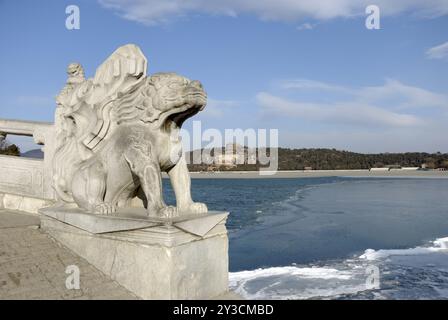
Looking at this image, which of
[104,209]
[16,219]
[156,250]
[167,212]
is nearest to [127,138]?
[104,209]

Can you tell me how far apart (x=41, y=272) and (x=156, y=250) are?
1126 millimetres

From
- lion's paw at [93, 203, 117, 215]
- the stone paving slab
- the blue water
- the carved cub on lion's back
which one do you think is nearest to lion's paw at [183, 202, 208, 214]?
the carved cub on lion's back

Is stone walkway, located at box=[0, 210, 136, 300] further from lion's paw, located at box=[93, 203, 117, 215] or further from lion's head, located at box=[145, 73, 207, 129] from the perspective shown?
lion's head, located at box=[145, 73, 207, 129]

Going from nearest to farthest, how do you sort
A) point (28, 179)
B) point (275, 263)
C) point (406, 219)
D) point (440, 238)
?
point (28, 179), point (275, 263), point (440, 238), point (406, 219)

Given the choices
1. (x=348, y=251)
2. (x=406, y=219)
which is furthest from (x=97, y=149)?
(x=406, y=219)

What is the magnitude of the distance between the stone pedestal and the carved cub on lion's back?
0.74 ft

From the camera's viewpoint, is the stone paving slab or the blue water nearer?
the stone paving slab

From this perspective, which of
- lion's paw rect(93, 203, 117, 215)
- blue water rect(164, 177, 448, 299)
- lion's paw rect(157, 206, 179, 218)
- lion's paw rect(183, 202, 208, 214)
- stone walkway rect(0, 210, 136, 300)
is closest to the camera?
stone walkway rect(0, 210, 136, 300)

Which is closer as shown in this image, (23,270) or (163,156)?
(23,270)

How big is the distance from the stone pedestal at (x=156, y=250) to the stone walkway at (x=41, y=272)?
0.11 metres

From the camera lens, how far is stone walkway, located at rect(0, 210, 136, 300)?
3.70 metres

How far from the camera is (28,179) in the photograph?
677 cm

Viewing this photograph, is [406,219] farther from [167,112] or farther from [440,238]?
[167,112]
